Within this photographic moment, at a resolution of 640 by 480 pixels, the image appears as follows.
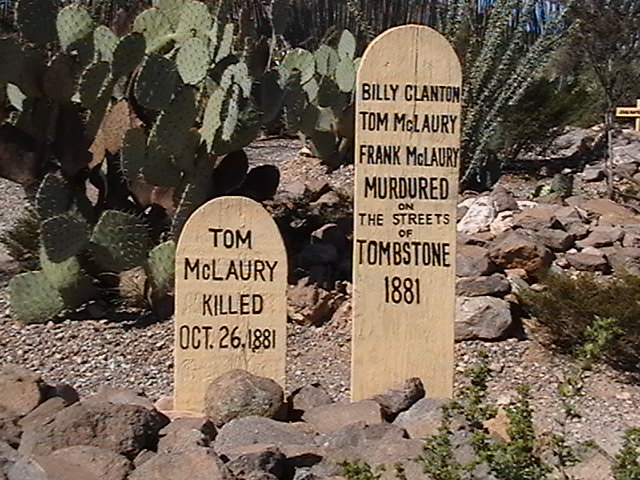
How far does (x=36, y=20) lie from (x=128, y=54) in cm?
71

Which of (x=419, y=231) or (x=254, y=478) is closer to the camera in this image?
(x=254, y=478)

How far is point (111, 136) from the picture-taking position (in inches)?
Result: 306

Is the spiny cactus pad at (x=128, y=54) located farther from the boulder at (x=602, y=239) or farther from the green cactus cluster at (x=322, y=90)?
the boulder at (x=602, y=239)

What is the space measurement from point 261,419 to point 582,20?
892 cm

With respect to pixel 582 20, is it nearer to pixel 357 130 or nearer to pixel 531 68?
pixel 531 68

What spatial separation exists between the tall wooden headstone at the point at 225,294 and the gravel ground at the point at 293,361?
3.34 ft

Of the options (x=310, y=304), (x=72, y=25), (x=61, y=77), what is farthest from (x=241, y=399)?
(x=72, y=25)

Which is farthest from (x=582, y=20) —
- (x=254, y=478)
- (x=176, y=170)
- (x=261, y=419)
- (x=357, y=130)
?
(x=254, y=478)

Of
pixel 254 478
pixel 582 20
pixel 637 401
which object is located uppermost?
pixel 582 20

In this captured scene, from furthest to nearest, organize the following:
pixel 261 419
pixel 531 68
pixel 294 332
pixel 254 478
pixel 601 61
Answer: pixel 601 61
pixel 531 68
pixel 294 332
pixel 261 419
pixel 254 478

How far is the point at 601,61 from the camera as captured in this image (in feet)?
43.8

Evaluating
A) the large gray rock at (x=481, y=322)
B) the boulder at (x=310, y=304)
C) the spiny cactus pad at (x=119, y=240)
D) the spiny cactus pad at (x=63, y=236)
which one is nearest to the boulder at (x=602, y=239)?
the large gray rock at (x=481, y=322)

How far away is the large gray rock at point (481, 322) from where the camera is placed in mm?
6855

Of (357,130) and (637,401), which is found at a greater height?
(357,130)
